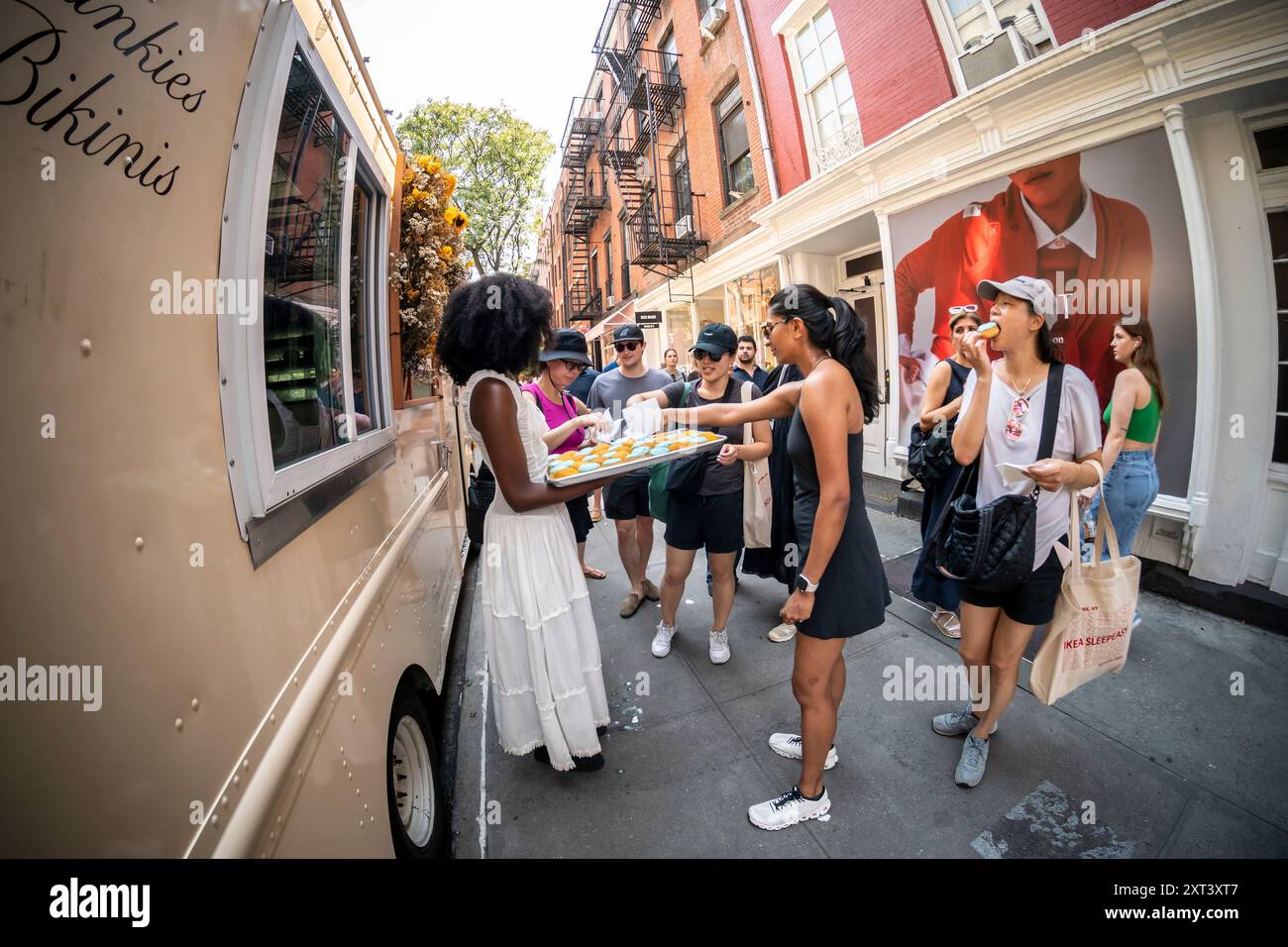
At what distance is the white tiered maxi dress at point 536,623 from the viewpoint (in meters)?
2.20

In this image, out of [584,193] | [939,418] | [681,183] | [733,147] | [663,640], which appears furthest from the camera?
[584,193]

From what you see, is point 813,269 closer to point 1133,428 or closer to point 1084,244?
point 1084,244

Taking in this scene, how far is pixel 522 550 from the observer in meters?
2.19

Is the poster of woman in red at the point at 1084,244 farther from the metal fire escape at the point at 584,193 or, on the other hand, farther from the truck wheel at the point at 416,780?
the metal fire escape at the point at 584,193

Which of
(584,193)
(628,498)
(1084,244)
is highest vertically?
(584,193)

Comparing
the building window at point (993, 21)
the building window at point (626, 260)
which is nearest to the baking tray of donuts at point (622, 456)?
the building window at point (993, 21)

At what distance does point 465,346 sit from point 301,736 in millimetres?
1409

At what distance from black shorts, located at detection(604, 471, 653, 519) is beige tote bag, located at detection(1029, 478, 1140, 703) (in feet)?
8.45

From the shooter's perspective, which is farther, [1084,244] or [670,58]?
[670,58]

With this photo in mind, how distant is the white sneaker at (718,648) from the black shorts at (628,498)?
42.8 inches

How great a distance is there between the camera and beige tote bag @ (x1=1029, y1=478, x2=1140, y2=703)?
83.4 inches

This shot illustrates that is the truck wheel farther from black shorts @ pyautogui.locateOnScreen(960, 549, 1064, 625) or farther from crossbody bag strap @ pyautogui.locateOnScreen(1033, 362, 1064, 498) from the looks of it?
crossbody bag strap @ pyautogui.locateOnScreen(1033, 362, 1064, 498)

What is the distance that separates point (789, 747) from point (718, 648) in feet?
2.94

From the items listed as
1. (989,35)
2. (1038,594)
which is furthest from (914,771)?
(989,35)
